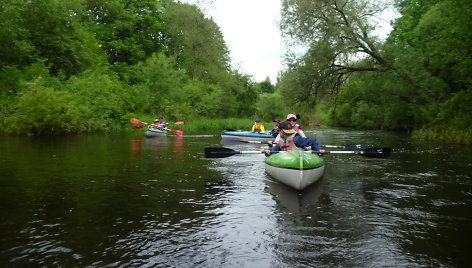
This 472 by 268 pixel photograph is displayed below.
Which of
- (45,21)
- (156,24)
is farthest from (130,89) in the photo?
(156,24)

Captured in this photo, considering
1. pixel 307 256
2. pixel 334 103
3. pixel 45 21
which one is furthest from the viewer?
pixel 45 21

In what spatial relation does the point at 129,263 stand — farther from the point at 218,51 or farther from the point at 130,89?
the point at 218,51

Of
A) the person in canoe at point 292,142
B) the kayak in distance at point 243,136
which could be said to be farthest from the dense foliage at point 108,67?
the person in canoe at point 292,142

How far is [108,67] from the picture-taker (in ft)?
109

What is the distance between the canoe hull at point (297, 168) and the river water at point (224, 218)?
23 centimetres

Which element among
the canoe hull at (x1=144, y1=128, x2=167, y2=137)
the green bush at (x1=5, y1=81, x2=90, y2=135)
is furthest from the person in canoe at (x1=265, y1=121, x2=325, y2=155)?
the green bush at (x1=5, y1=81, x2=90, y2=135)

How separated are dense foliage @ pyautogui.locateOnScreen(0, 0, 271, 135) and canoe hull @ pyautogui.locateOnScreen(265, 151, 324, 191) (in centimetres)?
1566

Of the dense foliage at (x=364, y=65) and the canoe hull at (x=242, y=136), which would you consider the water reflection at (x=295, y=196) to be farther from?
the dense foliage at (x=364, y=65)

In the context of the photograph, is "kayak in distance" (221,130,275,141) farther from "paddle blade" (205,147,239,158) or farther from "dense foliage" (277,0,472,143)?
"paddle blade" (205,147,239,158)

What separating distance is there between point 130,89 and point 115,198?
28000mm

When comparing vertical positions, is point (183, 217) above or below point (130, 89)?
below

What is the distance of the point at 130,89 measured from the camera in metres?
33.2

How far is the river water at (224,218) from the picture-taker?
4.19 m

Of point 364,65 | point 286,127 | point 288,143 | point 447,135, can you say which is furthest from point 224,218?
point 364,65
